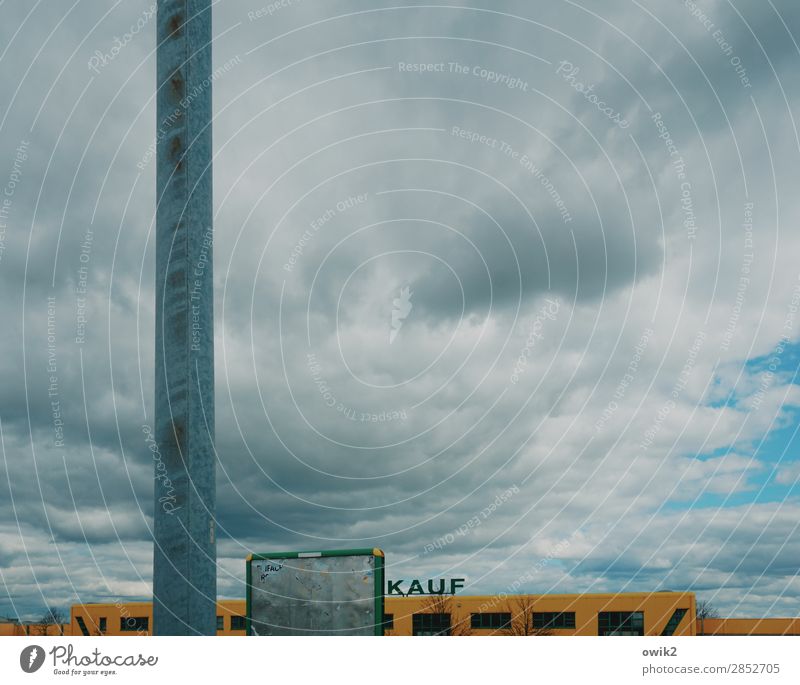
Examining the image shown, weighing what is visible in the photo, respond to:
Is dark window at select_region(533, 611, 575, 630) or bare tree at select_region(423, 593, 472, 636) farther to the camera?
dark window at select_region(533, 611, 575, 630)

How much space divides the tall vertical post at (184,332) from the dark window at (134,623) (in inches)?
2835

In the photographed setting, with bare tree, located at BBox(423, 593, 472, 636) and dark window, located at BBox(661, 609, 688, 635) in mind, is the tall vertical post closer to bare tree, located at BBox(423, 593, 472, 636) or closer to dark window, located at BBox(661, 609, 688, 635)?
bare tree, located at BBox(423, 593, 472, 636)

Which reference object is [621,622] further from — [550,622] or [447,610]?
[447,610]

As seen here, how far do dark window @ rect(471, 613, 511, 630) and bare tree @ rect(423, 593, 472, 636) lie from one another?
2821 millimetres

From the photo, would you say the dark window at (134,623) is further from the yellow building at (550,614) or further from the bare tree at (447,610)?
the bare tree at (447,610)

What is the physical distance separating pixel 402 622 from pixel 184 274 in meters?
65.8

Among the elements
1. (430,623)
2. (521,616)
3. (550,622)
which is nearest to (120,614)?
(430,623)

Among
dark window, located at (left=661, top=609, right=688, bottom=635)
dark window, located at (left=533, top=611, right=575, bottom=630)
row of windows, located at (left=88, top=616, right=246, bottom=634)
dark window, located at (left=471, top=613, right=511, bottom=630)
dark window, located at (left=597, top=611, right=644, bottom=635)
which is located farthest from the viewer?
row of windows, located at (left=88, top=616, right=246, bottom=634)

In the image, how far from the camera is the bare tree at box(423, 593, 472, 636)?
6619cm

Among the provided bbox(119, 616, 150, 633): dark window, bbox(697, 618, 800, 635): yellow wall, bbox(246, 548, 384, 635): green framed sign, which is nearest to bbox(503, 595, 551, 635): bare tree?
bbox(697, 618, 800, 635): yellow wall
